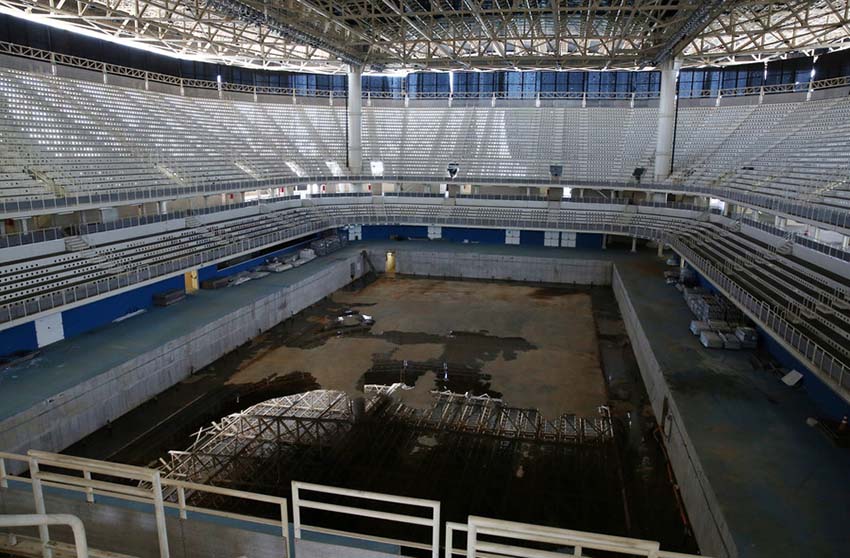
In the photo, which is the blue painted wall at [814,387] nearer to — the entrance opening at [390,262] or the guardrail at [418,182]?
the guardrail at [418,182]

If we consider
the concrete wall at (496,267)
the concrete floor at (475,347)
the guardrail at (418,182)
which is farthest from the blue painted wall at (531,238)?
the concrete floor at (475,347)

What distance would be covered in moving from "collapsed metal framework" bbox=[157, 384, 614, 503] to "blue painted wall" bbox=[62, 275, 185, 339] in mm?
5924

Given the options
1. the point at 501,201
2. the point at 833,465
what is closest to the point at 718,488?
the point at 833,465

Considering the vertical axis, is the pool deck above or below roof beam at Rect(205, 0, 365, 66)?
below

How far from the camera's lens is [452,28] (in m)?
29.8

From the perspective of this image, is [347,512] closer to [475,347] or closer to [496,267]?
[475,347]

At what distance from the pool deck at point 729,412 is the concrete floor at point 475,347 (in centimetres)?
226

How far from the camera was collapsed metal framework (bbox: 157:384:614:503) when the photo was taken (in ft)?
39.1

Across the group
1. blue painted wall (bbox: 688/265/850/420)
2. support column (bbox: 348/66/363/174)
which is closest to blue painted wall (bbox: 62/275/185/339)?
support column (bbox: 348/66/363/174)

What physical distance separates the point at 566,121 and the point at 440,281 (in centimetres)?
1555

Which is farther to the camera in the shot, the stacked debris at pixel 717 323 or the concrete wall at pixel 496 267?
the concrete wall at pixel 496 267

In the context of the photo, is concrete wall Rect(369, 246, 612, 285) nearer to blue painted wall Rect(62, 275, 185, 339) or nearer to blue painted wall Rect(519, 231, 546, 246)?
blue painted wall Rect(519, 231, 546, 246)

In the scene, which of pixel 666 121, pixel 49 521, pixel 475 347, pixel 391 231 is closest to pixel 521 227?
pixel 391 231

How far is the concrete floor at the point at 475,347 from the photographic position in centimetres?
1598
